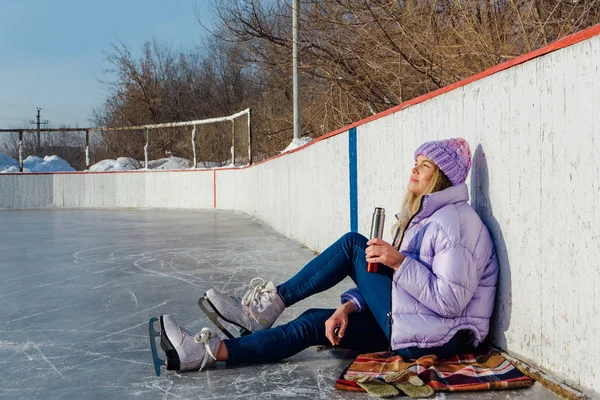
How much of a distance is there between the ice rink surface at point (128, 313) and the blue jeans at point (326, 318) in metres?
0.09

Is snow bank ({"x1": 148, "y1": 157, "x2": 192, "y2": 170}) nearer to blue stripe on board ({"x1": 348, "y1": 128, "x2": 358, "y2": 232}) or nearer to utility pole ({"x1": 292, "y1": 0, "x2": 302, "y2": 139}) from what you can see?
utility pole ({"x1": 292, "y1": 0, "x2": 302, "y2": 139})

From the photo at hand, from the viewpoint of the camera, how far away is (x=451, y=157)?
276cm

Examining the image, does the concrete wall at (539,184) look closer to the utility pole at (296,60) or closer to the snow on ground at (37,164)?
the utility pole at (296,60)

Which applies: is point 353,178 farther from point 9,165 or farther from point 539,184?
point 9,165

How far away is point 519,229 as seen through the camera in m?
2.59

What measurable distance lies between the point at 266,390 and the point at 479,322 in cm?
88

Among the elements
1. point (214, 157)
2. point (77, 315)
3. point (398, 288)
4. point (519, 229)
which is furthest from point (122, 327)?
point (214, 157)

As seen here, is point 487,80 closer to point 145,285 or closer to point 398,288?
point 398,288

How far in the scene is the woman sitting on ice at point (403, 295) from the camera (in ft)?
8.26

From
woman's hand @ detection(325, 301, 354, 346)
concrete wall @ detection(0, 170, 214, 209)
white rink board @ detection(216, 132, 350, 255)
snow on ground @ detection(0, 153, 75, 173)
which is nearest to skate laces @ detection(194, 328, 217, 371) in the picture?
woman's hand @ detection(325, 301, 354, 346)

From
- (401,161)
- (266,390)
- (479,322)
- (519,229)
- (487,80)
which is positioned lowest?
(266,390)

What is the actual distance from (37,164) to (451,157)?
68.9 ft

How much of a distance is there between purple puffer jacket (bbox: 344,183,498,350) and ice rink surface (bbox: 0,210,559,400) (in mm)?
268

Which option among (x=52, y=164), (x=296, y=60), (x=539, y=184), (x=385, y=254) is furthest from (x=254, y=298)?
(x=52, y=164)
